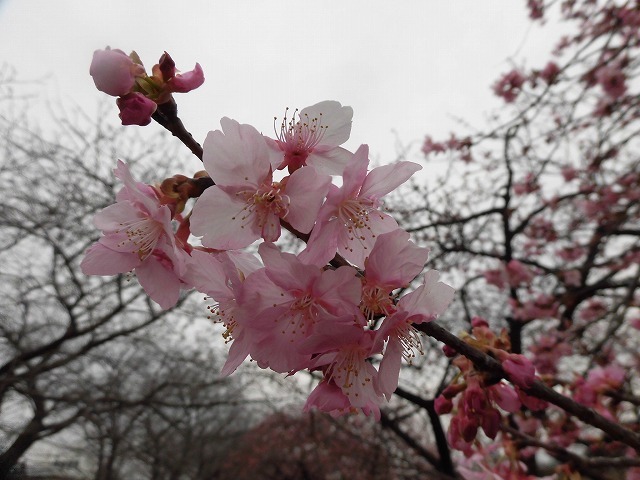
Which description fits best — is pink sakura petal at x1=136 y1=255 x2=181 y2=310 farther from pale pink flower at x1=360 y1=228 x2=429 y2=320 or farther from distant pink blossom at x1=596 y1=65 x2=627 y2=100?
distant pink blossom at x1=596 y1=65 x2=627 y2=100

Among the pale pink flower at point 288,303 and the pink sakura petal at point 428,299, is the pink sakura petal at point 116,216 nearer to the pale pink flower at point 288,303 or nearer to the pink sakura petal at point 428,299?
the pale pink flower at point 288,303

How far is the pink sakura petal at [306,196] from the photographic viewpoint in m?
0.70

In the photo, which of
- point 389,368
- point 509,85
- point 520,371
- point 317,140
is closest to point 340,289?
point 389,368

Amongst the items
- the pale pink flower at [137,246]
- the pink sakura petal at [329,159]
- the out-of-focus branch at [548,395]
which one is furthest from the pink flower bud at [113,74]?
the out-of-focus branch at [548,395]

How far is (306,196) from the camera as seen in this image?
718mm

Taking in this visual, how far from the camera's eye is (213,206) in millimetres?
748

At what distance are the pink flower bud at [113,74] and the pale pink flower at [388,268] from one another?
1.63 ft

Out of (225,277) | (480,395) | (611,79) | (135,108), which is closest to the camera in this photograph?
(135,108)

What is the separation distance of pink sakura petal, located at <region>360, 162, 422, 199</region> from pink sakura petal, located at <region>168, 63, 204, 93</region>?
13.6 inches

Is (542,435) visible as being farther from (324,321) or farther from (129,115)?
(129,115)

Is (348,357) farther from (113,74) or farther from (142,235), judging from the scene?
(113,74)

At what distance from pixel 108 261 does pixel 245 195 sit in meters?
0.32

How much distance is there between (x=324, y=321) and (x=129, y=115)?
46cm

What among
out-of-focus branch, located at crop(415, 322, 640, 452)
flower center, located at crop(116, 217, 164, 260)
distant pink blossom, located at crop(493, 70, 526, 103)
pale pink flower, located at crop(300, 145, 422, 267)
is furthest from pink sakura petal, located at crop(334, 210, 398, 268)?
distant pink blossom, located at crop(493, 70, 526, 103)
